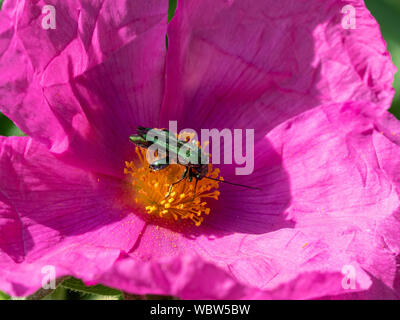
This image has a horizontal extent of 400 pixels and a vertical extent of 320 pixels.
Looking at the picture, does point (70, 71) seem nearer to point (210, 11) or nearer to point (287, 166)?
point (210, 11)

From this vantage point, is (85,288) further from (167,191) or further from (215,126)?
(215,126)

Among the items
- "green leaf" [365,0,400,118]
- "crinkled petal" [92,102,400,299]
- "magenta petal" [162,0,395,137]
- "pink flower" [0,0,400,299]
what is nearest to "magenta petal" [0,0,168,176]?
"pink flower" [0,0,400,299]

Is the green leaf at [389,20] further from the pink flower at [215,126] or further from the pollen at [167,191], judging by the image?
the pollen at [167,191]

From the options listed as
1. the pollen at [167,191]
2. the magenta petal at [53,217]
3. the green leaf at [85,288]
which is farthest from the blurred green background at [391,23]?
the green leaf at [85,288]

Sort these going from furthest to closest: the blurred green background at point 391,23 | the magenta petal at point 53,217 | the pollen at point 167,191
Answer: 1. the blurred green background at point 391,23
2. the pollen at point 167,191
3. the magenta petal at point 53,217

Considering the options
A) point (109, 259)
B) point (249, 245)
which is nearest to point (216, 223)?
point (249, 245)

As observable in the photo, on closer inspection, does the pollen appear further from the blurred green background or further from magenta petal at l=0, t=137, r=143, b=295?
the blurred green background

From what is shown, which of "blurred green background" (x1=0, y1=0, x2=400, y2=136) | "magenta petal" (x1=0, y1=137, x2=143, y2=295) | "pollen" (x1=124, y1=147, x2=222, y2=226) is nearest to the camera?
"magenta petal" (x1=0, y1=137, x2=143, y2=295)
